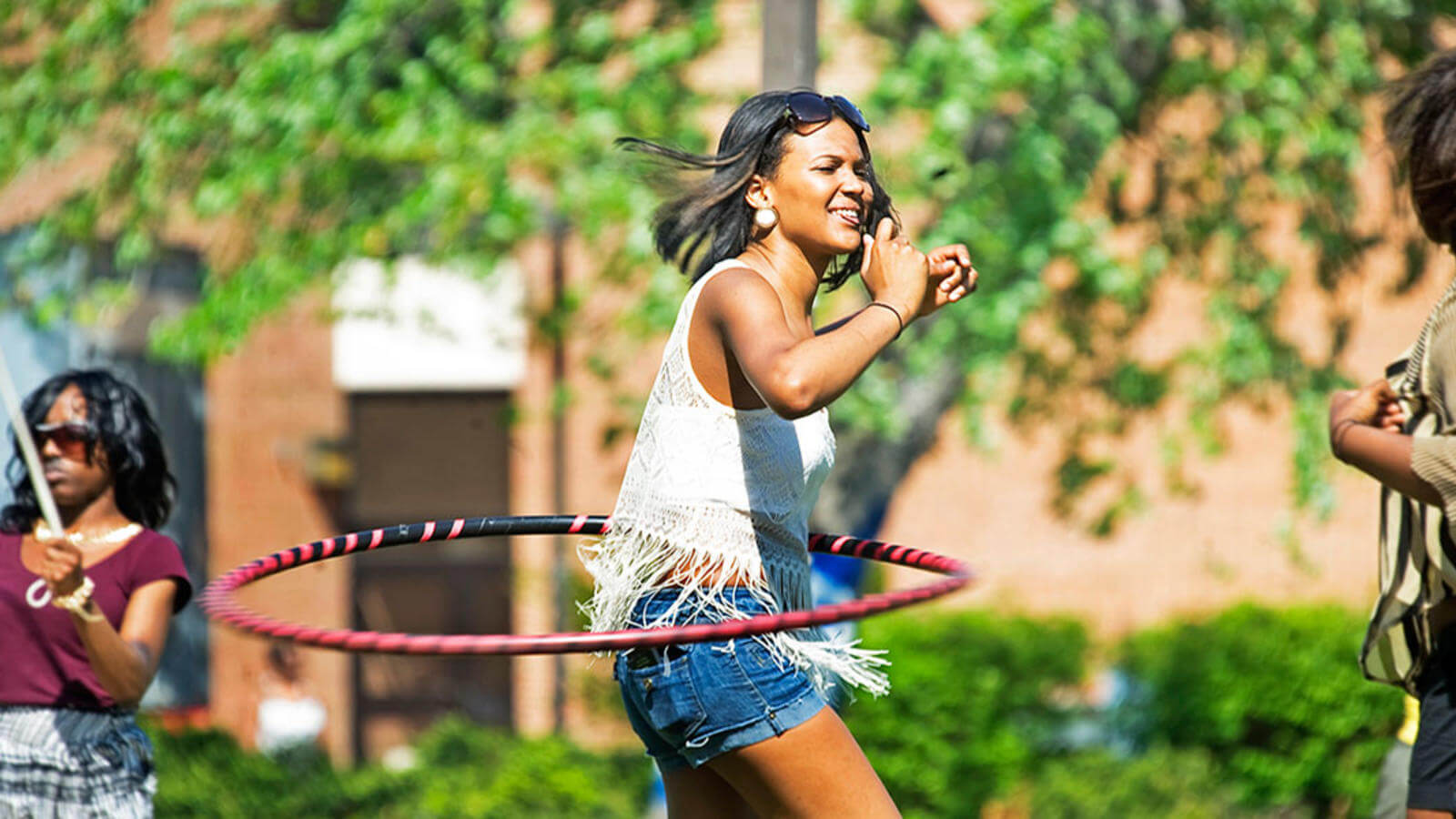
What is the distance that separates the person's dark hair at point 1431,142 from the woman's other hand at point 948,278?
96 centimetres

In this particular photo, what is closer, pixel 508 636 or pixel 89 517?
Result: pixel 508 636

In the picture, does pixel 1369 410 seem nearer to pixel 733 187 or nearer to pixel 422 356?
pixel 733 187

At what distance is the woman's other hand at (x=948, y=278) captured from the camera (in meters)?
3.26

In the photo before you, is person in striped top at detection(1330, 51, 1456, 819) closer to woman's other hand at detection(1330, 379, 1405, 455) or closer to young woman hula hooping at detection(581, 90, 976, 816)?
woman's other hand at detection(1330, 379, 1405, 455)

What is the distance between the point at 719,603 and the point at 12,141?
23.4ft

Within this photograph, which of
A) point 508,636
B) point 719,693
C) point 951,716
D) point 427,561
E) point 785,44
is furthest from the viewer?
point 427,561

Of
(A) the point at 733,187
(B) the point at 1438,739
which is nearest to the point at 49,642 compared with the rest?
(A) the point at 733,187

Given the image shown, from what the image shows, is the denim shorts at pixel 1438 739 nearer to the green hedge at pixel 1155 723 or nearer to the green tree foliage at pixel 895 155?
the green tree foliage at pixel 895 155

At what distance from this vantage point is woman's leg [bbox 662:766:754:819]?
3.44 meters

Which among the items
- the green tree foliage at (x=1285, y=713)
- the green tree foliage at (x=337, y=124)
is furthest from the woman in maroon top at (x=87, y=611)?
the green tree foliage at (x=1285, y=713)

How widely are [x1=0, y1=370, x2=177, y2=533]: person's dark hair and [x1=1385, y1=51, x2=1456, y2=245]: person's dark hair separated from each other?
3.12 m

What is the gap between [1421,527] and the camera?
344 centimetres

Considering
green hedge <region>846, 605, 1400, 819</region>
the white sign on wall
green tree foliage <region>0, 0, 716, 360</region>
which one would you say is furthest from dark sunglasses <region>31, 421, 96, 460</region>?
the white sign on wall

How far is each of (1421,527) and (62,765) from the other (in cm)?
318
